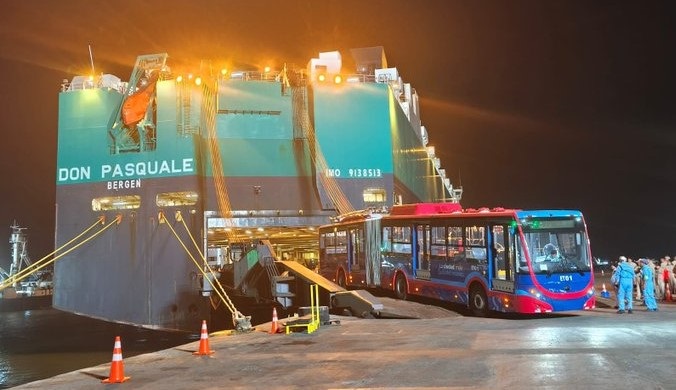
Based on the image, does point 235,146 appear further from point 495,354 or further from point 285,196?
point 495,354

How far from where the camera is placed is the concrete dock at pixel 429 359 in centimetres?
696

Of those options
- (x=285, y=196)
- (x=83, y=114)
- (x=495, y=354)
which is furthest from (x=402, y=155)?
(x=495, y=354)

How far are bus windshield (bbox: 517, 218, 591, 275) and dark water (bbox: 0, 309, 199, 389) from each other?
12.5 m

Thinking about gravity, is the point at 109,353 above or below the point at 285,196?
below

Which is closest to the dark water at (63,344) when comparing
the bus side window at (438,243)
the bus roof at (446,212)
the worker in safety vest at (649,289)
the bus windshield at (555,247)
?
the bus roof at (446,212)

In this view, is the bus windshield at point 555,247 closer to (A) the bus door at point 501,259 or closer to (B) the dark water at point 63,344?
(A) the bus door at point 501,259

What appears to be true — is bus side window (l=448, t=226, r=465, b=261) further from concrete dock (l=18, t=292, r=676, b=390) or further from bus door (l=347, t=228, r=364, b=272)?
bus door (l=347, t=228, r=364, b=272)

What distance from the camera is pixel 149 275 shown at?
22.6 meters

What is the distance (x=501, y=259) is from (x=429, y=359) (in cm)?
542

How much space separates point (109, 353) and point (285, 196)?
366 inches

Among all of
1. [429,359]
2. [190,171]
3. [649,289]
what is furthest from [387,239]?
[190,171]

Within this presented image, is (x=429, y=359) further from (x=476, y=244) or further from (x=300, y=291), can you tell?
(x=300, y=291)

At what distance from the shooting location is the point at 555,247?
514 inches

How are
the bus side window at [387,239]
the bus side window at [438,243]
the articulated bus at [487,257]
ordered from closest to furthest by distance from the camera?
the articulated bus at [487,257] < the bus side window at [438,243] < the bus side window at [387,239]
